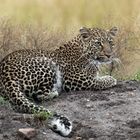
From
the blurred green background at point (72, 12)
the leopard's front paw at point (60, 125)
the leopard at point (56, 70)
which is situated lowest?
the leopard's front paw at point (60, 125)

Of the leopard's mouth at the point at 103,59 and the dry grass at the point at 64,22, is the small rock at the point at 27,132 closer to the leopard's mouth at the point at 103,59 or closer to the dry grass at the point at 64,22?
the leopard's mouth at the point at 103,59

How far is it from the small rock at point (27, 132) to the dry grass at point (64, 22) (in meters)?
5.15

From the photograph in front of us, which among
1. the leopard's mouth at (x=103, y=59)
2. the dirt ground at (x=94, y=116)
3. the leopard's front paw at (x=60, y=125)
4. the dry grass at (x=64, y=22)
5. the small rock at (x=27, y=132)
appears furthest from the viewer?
the dry grass at (x=64, y=22)

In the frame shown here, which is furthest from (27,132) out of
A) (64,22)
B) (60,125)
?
(64,22)

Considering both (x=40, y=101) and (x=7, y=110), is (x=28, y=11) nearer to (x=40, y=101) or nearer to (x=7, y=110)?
(x=40, y=101)

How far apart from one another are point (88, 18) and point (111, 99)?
6909mm

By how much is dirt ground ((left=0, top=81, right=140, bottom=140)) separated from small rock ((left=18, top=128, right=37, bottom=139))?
56 millimetres

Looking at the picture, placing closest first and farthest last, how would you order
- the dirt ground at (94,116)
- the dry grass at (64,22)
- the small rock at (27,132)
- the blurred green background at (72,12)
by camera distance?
the small rock at (27,132), the dirt ground at (94,116), the dry grass at (64,22), the blurred green background at (72,12)

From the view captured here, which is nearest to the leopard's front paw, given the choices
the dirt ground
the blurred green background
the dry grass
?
the dirt ground

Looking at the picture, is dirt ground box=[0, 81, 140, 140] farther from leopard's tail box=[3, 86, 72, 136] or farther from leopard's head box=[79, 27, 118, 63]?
leopard's head box=[79, 27, 118, 63]

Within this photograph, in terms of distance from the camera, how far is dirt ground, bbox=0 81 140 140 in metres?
9.52

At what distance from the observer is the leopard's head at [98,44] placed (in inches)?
477

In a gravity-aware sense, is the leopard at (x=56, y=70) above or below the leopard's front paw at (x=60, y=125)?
above

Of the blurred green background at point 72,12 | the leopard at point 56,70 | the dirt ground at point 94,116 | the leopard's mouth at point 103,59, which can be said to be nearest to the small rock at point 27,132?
the dirt ground at point 94,116
